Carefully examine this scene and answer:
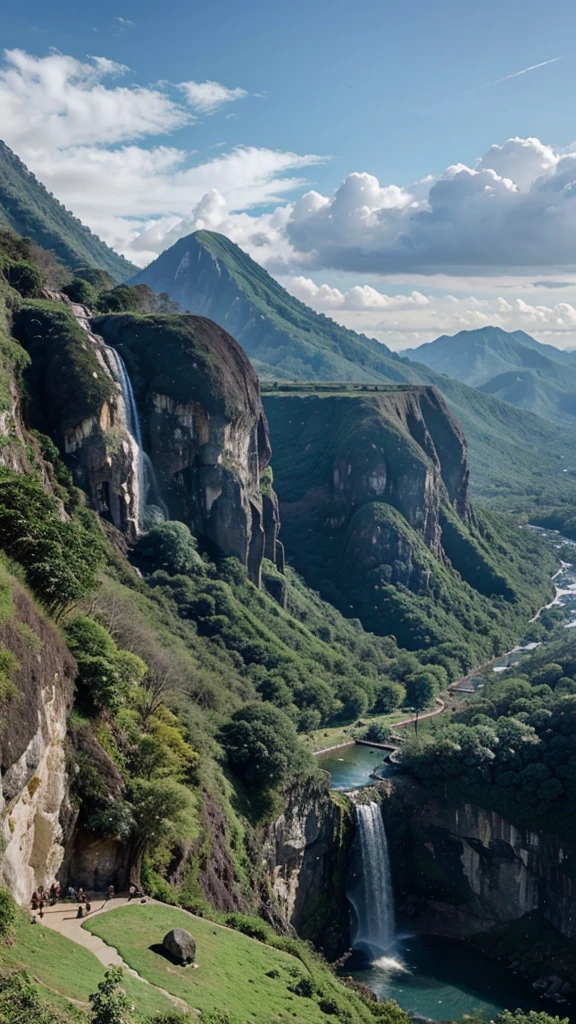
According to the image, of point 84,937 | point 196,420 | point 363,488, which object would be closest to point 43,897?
point 84,937

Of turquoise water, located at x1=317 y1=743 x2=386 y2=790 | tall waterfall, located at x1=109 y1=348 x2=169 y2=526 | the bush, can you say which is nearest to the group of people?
the bush

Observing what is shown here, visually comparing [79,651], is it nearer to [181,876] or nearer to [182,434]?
[181,876]

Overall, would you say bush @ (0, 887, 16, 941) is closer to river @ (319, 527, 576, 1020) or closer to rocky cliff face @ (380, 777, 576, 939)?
river @ (319, 527, 576, 1020)

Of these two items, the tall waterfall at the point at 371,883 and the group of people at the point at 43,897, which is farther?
the tall waterfall at the point at 371,883

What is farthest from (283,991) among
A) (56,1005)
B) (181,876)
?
(56,1005)

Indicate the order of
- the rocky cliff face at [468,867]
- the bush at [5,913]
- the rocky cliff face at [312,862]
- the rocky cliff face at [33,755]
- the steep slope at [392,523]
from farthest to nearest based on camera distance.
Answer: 1. the steep slope at [392,523]
2. the rocky cliff face at [468,867]
3. the rocky cliff face at [312,862]
4. the rocky cliff face at [33,755]
5. the bush at [5,913]

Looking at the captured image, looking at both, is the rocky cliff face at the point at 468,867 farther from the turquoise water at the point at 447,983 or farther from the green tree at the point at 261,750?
the green tree at the point at 261,750

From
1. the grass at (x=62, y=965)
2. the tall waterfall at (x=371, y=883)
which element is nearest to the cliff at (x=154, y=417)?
the tall waterfall at (x=371, y=883)
